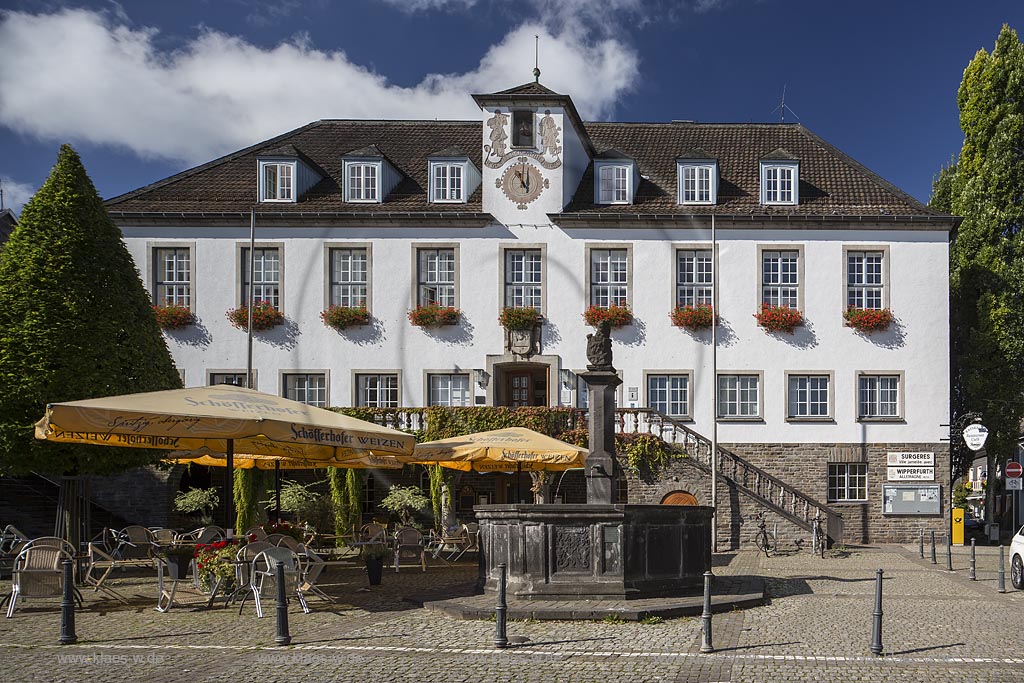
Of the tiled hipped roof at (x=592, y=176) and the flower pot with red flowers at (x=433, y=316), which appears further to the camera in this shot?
the tiled hipped roof at (x=592, y=176)

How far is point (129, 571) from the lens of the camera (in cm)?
2111

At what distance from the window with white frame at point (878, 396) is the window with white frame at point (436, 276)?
1165 centimetres

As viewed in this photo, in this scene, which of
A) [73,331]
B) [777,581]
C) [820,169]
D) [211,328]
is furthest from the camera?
[820,169]

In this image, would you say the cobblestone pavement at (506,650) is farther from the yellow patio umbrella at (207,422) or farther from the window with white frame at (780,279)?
the window with white frame at (780,279)

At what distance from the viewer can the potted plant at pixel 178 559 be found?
52.1 feet

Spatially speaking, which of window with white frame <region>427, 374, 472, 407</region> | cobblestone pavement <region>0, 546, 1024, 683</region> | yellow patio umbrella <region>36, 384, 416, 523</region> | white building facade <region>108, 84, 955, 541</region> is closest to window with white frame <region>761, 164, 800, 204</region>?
white building facade <region>108, 84, 955, 541</region>

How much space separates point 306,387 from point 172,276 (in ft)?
16.3

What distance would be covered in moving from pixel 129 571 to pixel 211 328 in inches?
480

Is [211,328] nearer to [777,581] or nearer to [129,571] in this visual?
[129,571]

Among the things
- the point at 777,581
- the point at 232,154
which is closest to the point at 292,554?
the point at 777,581

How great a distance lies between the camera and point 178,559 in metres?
16.0

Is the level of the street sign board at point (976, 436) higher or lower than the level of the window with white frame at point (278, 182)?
lower

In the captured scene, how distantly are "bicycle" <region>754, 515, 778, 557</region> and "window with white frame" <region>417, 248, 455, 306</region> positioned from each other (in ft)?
34.1

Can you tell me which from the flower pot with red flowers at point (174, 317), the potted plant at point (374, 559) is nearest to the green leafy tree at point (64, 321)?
the potted plant at point (374, 559)
